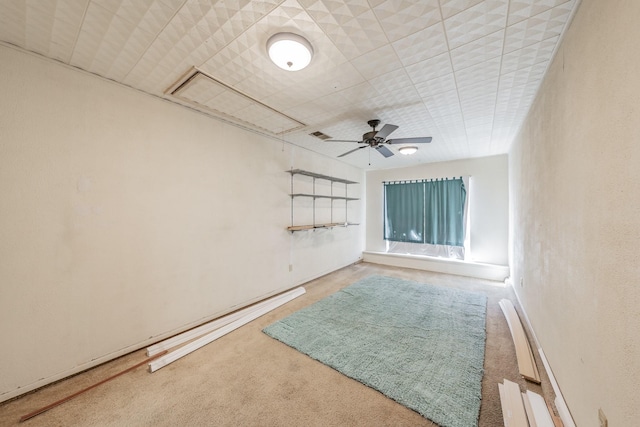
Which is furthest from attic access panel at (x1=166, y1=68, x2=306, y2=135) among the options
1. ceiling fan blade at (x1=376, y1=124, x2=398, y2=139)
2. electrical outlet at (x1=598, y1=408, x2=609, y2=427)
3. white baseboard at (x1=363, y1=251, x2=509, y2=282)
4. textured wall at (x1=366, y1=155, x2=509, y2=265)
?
white baseboard at (x1=363, y1=251, x2=509, y2=282)

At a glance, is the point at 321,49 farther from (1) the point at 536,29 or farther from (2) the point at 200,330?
(2) the point at 200,330

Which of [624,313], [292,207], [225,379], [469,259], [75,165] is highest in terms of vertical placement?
[75,165]

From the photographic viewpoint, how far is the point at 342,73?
1987 millimetres

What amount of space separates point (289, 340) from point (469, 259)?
464 cm

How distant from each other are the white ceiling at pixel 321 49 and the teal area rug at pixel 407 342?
105 inches

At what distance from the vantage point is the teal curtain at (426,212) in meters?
5.17

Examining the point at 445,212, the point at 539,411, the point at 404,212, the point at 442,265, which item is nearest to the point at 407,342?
the point at 539,411

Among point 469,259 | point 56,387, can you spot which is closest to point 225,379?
point 56,387

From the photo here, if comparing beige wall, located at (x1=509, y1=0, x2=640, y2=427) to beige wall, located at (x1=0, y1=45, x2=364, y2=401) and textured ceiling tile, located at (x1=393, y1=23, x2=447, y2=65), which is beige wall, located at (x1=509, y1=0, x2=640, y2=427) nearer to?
textured ceiling tile, located at (x1=393, y1=23, x2=447, y2=65)

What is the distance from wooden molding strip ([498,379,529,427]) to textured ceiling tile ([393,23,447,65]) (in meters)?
2.66

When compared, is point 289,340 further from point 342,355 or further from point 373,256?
point 373,256

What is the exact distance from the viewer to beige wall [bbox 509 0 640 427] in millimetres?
882

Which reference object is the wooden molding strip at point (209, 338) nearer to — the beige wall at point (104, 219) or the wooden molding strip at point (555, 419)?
the beige wall at point (104, 219)

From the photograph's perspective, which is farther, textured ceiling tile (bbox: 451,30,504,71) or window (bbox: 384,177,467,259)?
window (bbox: 384,177,467,259)
